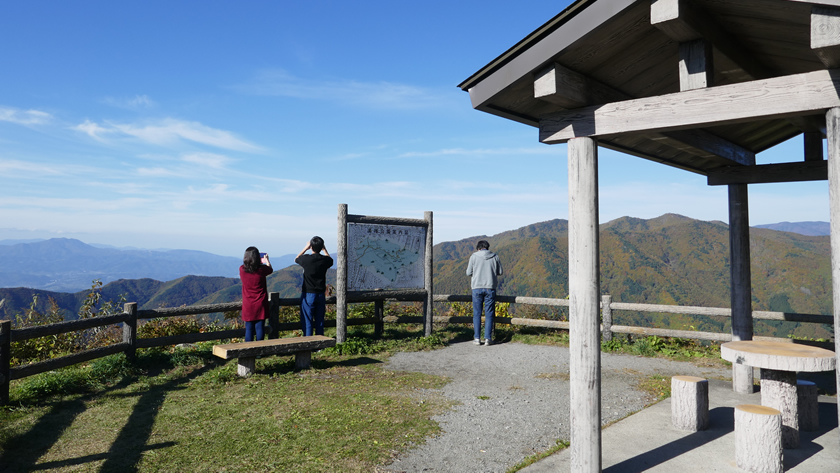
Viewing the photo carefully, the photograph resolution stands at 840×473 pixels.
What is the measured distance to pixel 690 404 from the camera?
5035 millimetres

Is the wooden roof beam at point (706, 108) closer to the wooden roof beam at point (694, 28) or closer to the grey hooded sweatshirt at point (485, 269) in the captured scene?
the wooden roof beam at point (694, 28)

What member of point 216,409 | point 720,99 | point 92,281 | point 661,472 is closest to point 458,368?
point 216,409

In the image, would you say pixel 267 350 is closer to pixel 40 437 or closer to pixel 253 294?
pixel 253 294

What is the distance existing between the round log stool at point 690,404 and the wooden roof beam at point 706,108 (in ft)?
8.76

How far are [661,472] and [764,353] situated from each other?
5.20ft

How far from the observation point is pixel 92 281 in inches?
446

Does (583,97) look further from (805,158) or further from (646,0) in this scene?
(805,158)

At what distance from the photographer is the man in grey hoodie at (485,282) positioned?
396 inches

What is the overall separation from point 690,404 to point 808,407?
1187mm

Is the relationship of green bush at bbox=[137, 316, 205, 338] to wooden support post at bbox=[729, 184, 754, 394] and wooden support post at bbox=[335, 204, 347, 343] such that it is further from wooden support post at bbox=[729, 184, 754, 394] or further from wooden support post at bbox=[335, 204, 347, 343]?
wooden support post at bbox=[729, 184, 754, 394]

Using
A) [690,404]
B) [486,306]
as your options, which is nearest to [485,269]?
[486,306]

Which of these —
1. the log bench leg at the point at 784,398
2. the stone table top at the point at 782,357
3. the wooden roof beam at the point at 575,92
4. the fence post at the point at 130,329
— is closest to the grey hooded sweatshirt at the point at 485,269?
the wooden roof beam at the point at 575,92

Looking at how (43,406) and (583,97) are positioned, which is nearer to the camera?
(583,97)

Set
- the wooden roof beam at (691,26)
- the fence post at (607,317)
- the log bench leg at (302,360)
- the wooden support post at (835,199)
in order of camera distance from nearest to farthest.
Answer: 1. the wooden support post at (835,199)
2. the wooden roof beam at (691,26)
3. the log bench leg at (302,360)
4. the fence post at (607,317)
